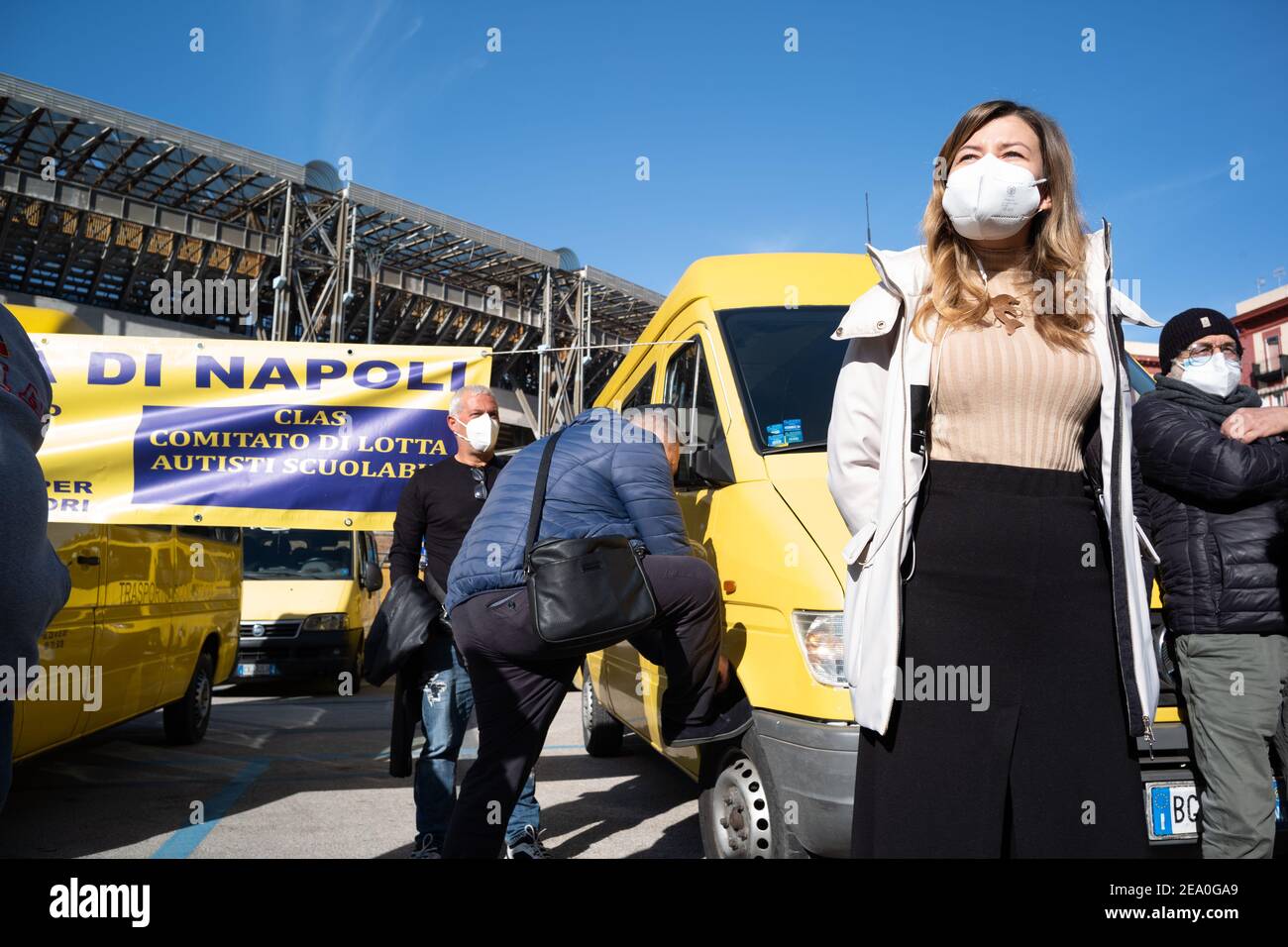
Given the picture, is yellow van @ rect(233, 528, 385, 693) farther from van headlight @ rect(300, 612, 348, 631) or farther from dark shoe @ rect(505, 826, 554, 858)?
dark shoe @ rect(505, 826, 554, 858)

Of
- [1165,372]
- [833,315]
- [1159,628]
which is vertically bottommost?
[1159,628]

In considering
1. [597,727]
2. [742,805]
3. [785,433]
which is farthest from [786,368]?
[597,727]

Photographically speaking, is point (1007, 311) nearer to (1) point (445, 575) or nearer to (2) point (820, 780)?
(2) point (820, 780)

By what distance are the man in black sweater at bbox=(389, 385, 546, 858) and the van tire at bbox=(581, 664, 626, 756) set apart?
87.7 inches

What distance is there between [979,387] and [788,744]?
1.61 metres

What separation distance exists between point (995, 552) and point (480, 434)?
330cm

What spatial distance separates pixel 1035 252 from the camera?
6.91 feet

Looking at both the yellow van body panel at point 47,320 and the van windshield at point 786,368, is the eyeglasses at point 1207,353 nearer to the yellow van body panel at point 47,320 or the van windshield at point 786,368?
the van windshield at point 786,368

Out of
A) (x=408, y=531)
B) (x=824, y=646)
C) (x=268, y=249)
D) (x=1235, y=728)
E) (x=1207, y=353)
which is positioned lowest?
(x=1235, y=728)

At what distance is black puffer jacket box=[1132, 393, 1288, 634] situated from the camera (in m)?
3.21
